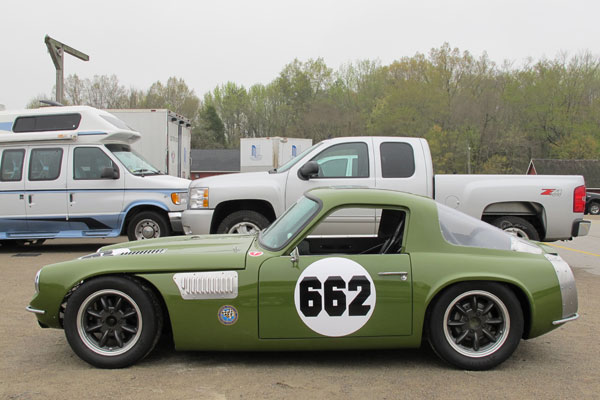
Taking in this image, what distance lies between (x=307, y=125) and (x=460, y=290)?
65552mm

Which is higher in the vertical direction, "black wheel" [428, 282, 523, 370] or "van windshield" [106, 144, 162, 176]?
"van windshield" [106, 144, 162, 176]

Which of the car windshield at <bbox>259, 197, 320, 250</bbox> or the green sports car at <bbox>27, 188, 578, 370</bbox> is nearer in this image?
the green sports car at <bbox>27, 188, 578, 370</bbox>

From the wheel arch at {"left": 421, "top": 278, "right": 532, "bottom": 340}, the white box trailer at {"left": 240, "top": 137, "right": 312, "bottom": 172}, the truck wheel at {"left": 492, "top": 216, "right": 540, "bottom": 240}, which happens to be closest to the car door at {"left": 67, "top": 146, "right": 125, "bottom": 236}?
the truck wheel at {"left": 492, "top": 216, "right": 540, "bottom": 240}

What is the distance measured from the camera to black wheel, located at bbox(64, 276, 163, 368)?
3.85 m

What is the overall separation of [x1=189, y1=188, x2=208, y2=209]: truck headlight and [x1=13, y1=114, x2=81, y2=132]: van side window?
366cm

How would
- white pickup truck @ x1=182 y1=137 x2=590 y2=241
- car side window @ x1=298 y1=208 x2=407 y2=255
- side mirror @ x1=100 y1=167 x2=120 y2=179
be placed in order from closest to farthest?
car side window @ x1=298 y1=208 x2=407 y2=255 < white pickup truck @ x1=182 y1=137 x2=590 y2=241 < side mirror @ x1=100 y1=167 x2=120 y2=179

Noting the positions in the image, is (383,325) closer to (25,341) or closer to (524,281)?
(524,281)

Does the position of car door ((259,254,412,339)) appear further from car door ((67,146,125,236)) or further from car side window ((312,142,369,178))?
car door ((67,146,125,236))

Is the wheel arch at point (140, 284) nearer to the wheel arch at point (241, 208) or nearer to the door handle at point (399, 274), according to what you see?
the door handle at point (399, 274)

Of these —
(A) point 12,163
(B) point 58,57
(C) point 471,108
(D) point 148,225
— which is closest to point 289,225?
(D) point 148,225

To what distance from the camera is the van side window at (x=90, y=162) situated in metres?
9.93

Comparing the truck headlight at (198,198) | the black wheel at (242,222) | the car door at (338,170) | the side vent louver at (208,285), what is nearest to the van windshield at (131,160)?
the truck headlight at (198,198)

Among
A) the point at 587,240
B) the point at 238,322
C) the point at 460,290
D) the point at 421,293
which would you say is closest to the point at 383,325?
the point at 421,293

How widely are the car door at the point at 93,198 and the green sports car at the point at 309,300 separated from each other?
607 centimetres
